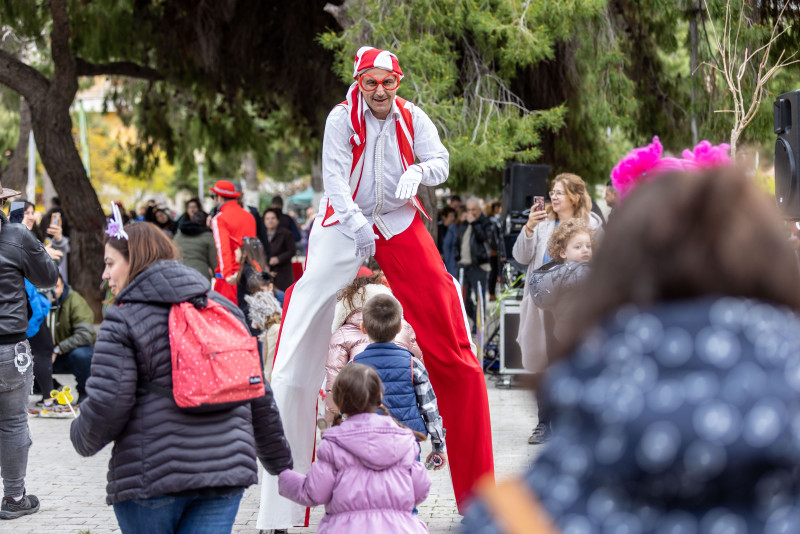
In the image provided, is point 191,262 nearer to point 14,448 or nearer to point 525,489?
point 14,448

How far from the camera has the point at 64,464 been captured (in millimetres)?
7508

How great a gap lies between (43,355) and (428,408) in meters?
4.70

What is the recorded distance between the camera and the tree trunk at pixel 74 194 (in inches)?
563

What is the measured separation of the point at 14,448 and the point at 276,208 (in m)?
9.19

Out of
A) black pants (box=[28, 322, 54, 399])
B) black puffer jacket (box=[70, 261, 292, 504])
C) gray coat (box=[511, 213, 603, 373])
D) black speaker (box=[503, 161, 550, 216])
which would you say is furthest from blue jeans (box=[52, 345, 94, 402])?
black puffer jacket (box=[70, 261, 292, 504])

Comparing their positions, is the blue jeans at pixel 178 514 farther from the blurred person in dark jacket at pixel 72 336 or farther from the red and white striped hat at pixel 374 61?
the blurred person in dark jacket at pixel 72 336

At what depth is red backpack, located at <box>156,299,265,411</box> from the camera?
11.1 ft

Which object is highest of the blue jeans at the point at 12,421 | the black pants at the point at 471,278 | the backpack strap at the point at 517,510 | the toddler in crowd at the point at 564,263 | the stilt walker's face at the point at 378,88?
the stilt walker's face at the point at 378,88

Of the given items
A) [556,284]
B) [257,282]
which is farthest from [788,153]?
[257,282]

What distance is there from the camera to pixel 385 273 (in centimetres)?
505

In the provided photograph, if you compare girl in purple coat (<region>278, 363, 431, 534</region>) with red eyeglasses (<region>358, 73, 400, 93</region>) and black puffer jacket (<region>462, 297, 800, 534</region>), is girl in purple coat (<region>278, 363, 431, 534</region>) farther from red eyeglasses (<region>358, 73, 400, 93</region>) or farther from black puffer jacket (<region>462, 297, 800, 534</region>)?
black puffer jacket (<region>462, 297, 800, 534</region>)

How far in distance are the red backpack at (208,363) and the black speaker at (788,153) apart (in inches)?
153

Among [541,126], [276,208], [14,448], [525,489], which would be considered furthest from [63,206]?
[525,489]

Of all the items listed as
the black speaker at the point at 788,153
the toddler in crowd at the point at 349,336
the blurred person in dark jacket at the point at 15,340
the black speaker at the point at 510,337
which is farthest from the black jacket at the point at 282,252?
the black speaker at the point at 788,153
